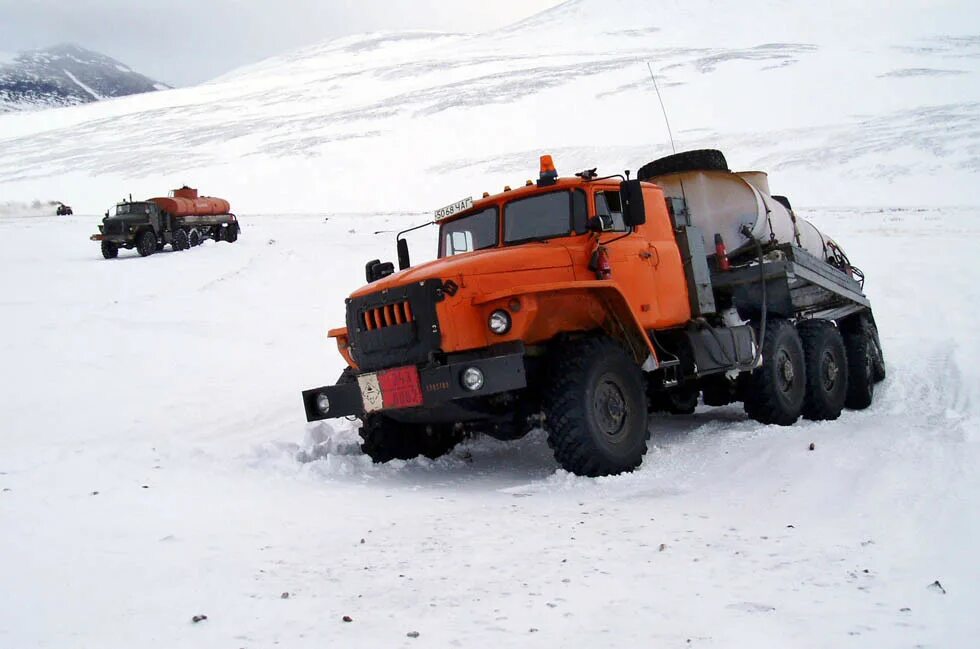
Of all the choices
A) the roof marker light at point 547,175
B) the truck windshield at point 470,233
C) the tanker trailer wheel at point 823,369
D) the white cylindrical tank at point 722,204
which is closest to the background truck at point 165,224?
the truck windshield at point 470,233

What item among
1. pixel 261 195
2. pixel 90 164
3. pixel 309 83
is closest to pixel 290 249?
pixel 261 195

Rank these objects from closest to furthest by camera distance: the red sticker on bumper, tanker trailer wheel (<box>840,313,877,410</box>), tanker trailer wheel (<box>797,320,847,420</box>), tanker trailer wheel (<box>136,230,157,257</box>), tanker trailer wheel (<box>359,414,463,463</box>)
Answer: the red sticker on bumper
tanker trailer wheel (<box>359,414,463,463</box>)
tanker trailer wheel (<box>797,320,847,420</box>)
tanker trailer wheel (<box>840,313,877,410</box>)
tanker trailer wheel (<box>136,230,157,257</box>)

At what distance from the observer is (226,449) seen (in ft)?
23.1

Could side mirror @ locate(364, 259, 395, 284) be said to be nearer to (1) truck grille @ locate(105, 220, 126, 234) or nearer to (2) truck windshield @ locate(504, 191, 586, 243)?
(2) truck windshield @ locate(504, 191, 586, 243)

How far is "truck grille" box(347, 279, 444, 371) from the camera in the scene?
19.7 feet

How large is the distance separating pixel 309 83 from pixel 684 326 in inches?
2549

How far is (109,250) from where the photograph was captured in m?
20.8

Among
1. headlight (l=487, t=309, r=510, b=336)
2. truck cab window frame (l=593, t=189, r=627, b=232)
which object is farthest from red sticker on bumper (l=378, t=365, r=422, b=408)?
truck cab window frame (l=593, t=189, r=627, b=232)

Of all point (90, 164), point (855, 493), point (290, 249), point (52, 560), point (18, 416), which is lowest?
point (855, 493)

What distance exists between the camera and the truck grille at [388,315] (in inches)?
242

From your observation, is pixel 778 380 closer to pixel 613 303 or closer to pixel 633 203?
pixel 613 303

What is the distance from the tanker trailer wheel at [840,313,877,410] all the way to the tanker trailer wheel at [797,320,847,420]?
34 cm

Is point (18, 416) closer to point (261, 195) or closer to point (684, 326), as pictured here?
point (684, 326)

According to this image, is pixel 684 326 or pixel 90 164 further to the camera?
pixel 90 164
